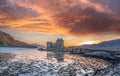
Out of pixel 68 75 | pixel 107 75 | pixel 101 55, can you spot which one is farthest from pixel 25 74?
pixel 101 55

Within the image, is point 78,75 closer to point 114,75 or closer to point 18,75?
point 114,75

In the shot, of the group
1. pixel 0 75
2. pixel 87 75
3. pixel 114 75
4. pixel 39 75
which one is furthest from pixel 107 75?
pixel 0 75

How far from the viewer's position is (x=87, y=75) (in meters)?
71.6

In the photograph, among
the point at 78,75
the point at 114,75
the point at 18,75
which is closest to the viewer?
the point at 114,75

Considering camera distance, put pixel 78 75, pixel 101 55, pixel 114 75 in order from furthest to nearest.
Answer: pixel 101 55 → pixel 78 75 → pixel 114 75

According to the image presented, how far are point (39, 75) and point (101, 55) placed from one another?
135959 mm

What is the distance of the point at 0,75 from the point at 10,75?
2788mm

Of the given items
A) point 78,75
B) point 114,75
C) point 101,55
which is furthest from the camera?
point 101,55

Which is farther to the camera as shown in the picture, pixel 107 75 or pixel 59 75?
pixel 59 75

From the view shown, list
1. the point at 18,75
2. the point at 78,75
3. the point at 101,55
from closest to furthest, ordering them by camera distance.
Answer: the point at 18,75 → the point at 78,75 → the point at 101,55

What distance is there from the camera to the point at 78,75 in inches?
2813

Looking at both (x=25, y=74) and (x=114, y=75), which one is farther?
(x=25, y=74)

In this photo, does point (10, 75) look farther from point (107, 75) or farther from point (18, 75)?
point (107, 75)

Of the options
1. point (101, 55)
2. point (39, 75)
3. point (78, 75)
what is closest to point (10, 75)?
point (39, 75)
